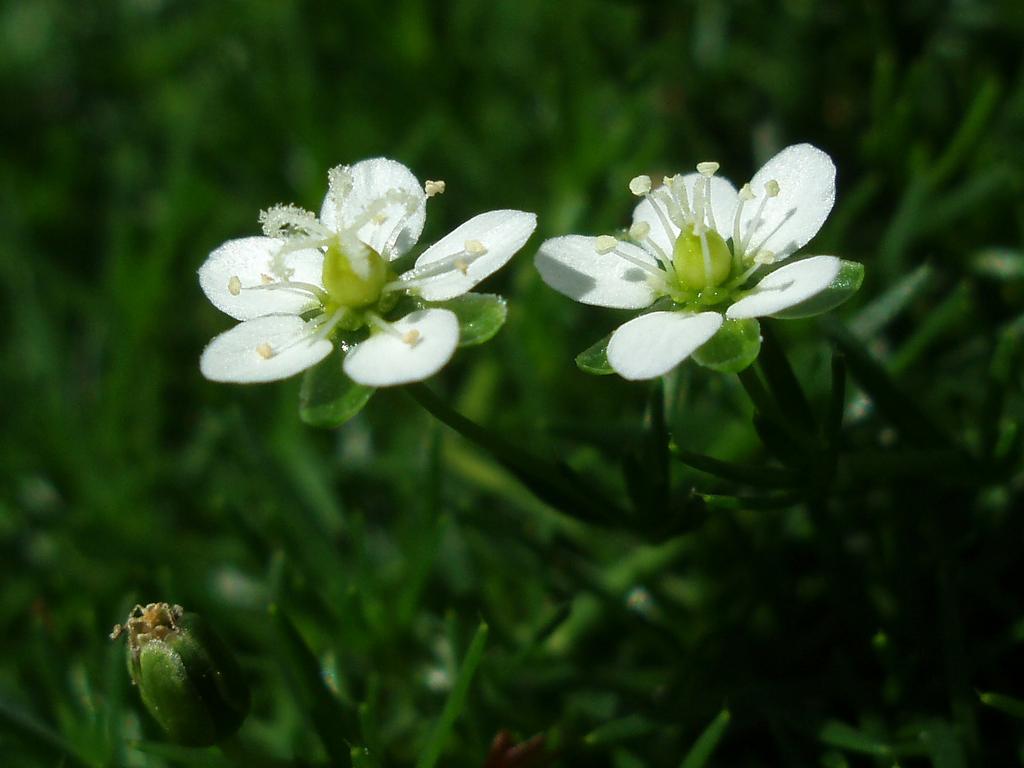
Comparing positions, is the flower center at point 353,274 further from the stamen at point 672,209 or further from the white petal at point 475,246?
the stamen at point 672,209

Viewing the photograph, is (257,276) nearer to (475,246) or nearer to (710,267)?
(475,246)

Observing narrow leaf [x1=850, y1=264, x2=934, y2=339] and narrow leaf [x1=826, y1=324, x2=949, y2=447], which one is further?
narrow leaf [x1=850, y1=264, x2=934, y2=339]

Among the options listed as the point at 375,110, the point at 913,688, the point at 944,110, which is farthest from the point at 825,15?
the point at 913,688

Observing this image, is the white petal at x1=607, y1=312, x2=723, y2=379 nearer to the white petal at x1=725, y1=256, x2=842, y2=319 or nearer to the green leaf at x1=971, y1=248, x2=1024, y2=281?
the white petal at x1=725, y1=256, x2=842, y2=319

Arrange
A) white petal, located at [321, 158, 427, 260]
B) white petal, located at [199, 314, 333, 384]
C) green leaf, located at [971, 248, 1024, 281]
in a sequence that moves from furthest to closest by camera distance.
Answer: green leaf, located at [971, 248, 1024, 281] → white petal, located at [321, 158, 427, 260] → white petal, located at [199, 314, 333, 384]

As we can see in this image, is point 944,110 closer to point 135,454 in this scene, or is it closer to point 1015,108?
point 1015,108

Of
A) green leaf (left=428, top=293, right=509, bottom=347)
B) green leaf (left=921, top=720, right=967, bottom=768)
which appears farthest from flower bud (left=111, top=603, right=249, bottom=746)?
green leaf (left=921, top=720, right=967, bottom=768)

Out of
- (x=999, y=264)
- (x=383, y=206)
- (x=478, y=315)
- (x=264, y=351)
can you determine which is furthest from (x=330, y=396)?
(x=999, y=264)
